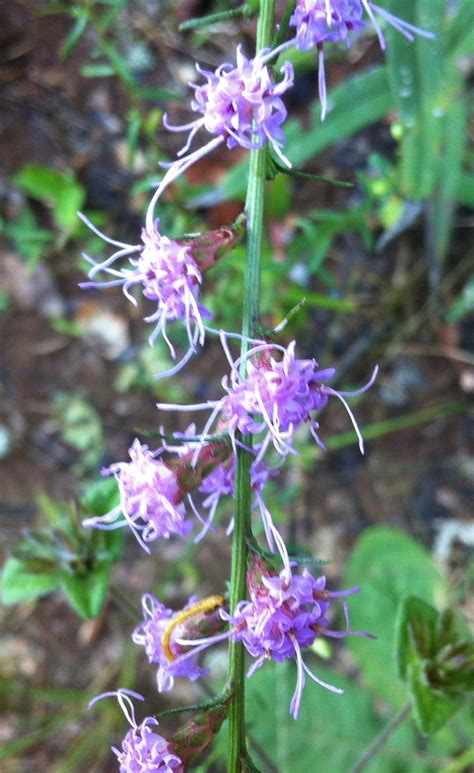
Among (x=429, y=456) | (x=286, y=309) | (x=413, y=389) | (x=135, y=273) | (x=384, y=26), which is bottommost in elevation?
(x=429, y=456)

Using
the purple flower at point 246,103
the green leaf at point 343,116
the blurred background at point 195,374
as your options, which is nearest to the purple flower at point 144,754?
the purple flower at point 246,103

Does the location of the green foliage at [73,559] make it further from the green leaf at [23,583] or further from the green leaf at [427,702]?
the green leaf at [427,702]

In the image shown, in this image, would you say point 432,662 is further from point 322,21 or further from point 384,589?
point 322,21

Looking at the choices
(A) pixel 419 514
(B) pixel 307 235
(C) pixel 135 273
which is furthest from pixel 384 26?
(A) pixel 419 514

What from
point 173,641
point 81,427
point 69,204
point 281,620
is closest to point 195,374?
point 81,427

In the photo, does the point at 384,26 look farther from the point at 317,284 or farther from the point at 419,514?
the point at 419,514

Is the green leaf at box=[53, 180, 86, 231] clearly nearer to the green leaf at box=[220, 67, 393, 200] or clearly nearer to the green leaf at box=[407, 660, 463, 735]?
the green leaf at box=[220, 67, 393, 200]
